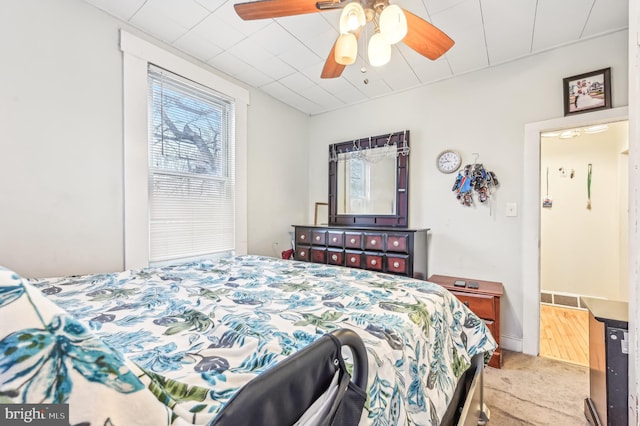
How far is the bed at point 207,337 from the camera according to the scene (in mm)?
327

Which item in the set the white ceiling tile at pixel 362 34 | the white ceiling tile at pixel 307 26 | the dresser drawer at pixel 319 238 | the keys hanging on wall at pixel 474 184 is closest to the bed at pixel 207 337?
the dresser drawer at pixel 319 238

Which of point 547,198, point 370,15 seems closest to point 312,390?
point 370,15

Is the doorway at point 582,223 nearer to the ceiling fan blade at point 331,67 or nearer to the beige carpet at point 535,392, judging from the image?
the beige carpet at point 535,392

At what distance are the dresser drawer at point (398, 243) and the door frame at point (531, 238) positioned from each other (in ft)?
3.25

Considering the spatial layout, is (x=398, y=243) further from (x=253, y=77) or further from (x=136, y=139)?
(x=136, y=139)

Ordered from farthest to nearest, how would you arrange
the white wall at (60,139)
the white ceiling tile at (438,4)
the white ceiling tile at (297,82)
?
the white ceiling tile at (297,82) → the white ceiling tile at (438,4) → the white wall at (60,139)

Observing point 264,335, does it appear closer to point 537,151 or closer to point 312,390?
point 312,390

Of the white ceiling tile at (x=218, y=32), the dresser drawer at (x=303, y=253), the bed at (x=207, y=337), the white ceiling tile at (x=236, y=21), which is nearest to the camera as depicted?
the bed at (x=207, y=337)

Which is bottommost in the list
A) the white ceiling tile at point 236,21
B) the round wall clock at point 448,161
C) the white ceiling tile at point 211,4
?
the round wall clock at point 448,161

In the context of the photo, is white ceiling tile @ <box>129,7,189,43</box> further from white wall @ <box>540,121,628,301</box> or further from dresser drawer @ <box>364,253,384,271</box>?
white wall @ <box>540,121,628,301</box>

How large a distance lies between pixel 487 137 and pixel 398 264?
1462 millimetres

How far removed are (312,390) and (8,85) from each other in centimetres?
224

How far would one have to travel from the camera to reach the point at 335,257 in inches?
112

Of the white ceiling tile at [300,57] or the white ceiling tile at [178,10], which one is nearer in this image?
the white ceiling tile at [178,10]
